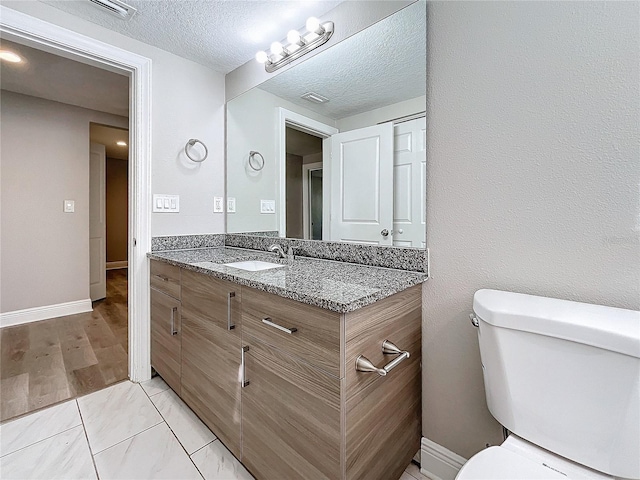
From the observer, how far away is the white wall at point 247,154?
80.4 inches

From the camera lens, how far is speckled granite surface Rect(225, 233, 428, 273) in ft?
4.27

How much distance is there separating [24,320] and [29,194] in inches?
48.7

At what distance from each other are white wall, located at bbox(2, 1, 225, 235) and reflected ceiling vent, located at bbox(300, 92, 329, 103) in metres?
0.83

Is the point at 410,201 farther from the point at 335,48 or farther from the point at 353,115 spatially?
the point at 335,48

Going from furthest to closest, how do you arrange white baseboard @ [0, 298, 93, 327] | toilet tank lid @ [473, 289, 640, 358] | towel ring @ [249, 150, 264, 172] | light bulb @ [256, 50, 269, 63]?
white baseboard @ [0, 298, 93, 327], towel ring @ [249, 150, 264, 172], light bulb @ [256, 50, 269, 63], toilet tank lid @ [473, 289, 640, 358]

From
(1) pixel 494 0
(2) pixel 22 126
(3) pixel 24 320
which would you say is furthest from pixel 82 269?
(1) pixel 494 0

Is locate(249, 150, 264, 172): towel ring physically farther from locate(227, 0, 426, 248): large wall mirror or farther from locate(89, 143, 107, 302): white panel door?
locate(89, 143, 107, 302): white panel door

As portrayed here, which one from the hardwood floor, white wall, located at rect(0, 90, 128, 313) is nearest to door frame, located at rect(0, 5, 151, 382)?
the hardwood floor

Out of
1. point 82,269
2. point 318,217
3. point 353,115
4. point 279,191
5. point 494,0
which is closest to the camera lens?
point 494,0

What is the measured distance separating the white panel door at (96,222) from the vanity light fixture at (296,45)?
314 centimetres

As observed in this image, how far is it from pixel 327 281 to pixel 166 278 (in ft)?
3.63

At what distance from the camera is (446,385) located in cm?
123

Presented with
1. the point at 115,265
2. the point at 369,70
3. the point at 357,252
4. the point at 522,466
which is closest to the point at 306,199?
the point at 357,252

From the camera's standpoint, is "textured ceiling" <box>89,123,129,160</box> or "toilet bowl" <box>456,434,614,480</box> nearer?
"toilet bowl" <box>456,434,614,480</box>
